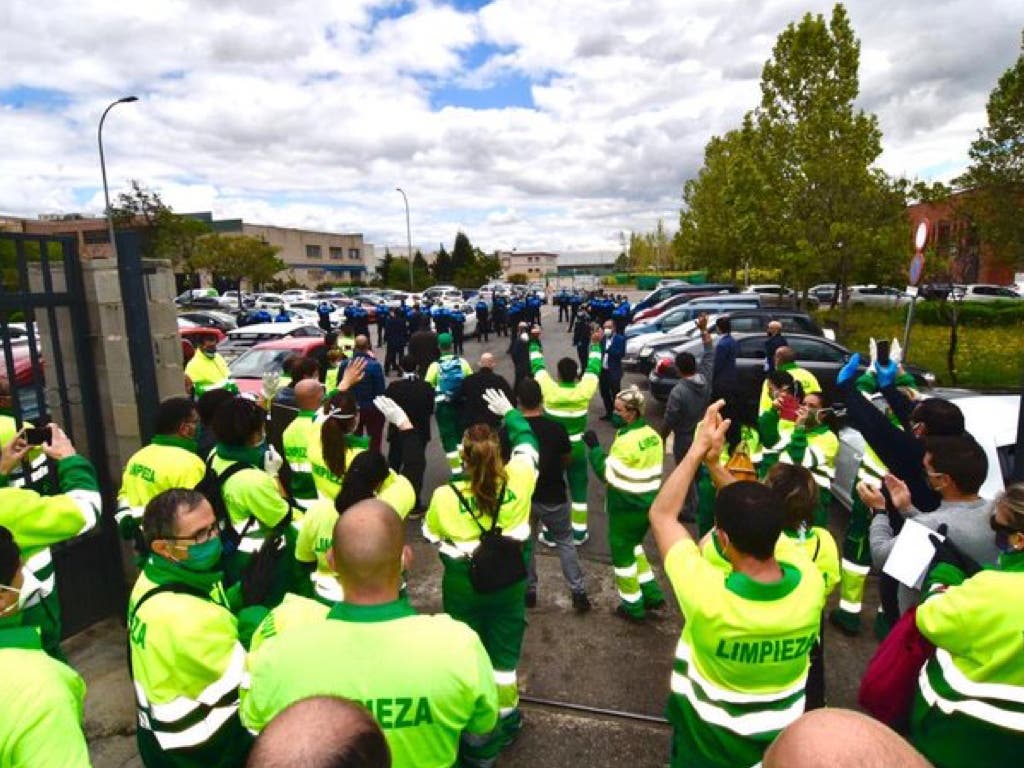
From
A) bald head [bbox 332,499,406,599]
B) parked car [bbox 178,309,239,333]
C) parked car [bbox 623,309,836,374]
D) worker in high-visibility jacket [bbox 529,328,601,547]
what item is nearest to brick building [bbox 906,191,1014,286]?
parked car [bbox 623,309,836,374]

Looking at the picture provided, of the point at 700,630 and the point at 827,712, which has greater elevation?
the point at 827,712

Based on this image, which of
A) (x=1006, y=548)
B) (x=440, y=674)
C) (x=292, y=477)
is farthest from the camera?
(x=292, y=477)

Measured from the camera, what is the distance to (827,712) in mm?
1222

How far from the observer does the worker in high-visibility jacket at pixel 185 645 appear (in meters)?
2.19

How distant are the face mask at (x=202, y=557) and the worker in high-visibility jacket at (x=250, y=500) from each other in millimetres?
880

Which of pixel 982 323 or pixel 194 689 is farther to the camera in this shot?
pixel 982 323

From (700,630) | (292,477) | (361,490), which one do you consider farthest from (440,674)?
(292,477)

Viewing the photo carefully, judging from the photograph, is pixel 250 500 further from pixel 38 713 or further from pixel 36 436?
pixel 38 713

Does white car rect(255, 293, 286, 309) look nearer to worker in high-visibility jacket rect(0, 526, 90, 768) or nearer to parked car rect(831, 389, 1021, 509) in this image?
parked car rect(831, 389, 1021, 509)

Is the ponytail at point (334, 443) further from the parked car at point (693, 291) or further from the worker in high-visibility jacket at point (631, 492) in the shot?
the parked car at point (693, 291)

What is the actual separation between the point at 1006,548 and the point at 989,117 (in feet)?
61.0

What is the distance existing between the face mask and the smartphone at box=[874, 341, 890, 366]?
4.25 metres

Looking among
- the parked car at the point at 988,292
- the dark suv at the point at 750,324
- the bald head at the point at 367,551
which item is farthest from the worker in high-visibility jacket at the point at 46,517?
the parked car at the point at 988,292

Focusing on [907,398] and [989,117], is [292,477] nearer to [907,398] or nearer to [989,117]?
[907,398]
